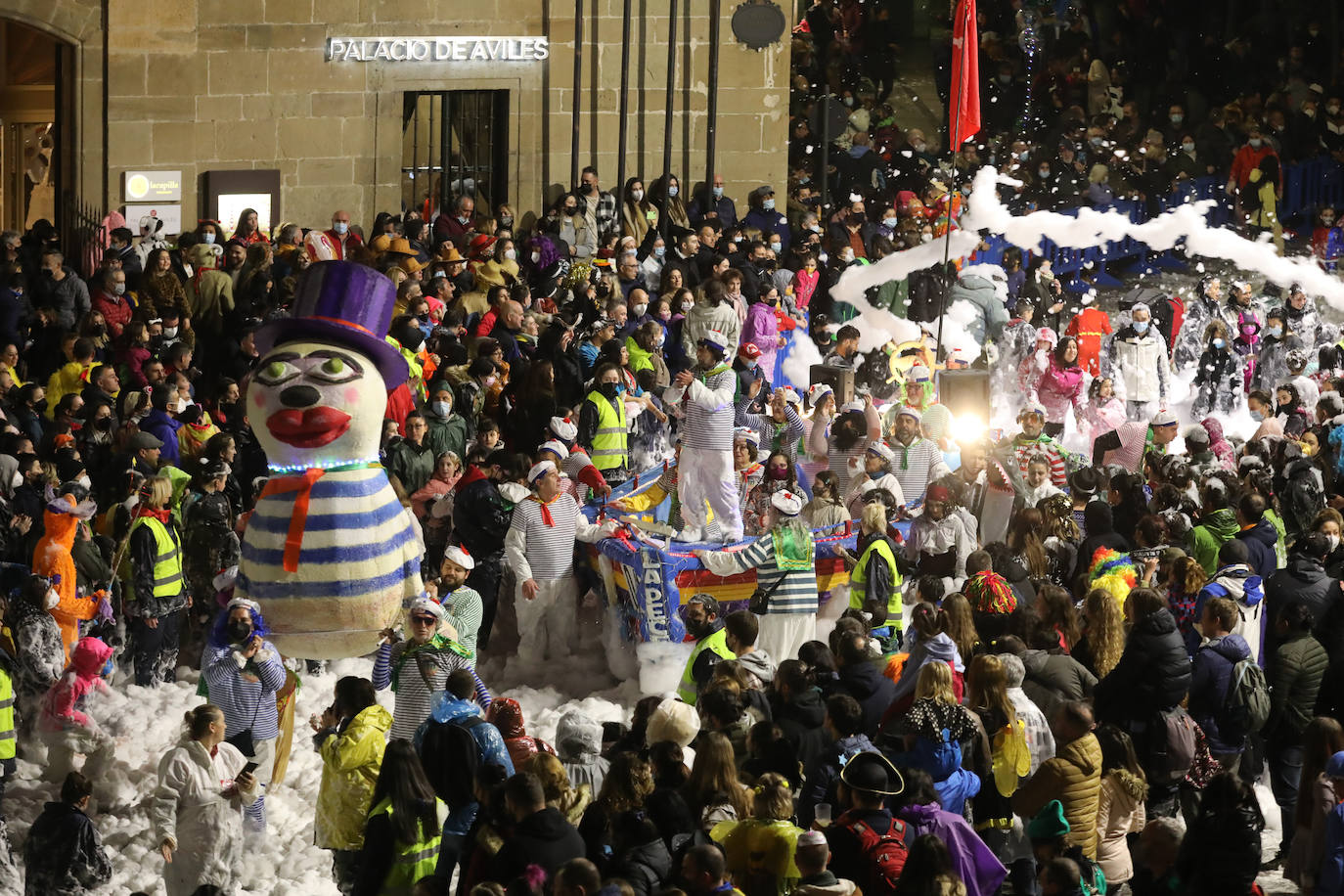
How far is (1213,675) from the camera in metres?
9.78

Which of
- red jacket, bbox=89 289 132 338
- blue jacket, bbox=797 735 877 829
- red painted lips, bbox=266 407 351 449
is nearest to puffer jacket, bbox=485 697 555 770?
blue jacket, bbox=797 735 877 829

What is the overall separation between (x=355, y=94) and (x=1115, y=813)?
16048 millimetres

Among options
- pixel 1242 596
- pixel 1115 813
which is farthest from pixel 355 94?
pixel 1115 813

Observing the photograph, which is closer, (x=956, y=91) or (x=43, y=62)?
(x=956, y=91)

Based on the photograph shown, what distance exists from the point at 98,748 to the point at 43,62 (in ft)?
58.1

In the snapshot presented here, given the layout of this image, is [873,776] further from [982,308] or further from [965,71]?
[982,308]

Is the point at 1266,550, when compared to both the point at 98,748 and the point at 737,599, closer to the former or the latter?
the point at 737,599

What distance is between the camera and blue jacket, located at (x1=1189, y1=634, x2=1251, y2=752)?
9750 millimetres

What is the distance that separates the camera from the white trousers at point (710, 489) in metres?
12.5

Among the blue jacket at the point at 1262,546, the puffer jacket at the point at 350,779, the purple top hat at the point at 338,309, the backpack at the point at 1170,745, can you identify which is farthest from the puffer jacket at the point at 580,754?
the blue jacket at the point at 1262,546

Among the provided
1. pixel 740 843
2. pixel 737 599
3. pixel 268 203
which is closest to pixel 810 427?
pixel 737 599

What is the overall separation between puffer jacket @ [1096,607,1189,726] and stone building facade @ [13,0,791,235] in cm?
1420

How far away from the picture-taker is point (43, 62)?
26.4 metres

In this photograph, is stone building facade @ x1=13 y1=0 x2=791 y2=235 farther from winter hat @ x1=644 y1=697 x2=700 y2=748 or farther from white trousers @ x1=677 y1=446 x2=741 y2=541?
winter hat @ x1=644 y1=697 x2=700 y2=748
